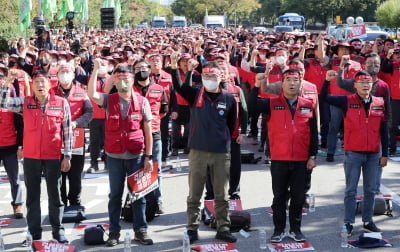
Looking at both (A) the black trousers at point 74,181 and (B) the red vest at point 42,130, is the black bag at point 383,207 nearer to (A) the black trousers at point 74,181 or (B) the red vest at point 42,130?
(A) the black trousers at point 74,181

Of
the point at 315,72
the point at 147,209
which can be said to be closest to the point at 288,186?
the point at 147,209

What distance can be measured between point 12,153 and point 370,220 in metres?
4.54

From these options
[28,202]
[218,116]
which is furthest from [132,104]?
[28,202]

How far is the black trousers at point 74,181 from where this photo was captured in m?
8.21

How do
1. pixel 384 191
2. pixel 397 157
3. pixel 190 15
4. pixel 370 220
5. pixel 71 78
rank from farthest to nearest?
1. pixel 190 15
2. pixel 397 157
3. pixel 384 191
4. pixel 71 78
5. pixel 370 220

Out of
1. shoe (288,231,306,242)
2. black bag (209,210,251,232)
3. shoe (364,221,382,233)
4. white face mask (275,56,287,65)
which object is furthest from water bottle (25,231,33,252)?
white face mask (275,56,287,65)

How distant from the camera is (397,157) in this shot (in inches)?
479

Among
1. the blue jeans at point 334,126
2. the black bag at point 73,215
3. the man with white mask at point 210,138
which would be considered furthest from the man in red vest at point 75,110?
the blue jeans at point 334,126

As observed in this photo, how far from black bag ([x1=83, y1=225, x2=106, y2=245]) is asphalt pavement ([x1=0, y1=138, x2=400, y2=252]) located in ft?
0.20

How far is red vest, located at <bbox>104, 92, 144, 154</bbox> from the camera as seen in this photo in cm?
717

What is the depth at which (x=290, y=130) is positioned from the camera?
717 cm

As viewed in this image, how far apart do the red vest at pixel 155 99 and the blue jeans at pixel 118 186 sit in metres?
1.45

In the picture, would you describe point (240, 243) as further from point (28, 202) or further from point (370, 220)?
point (28, 202)

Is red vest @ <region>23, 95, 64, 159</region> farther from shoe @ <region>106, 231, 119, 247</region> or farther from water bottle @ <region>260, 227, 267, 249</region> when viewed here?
water bottle @ <region>260, 227, 267, 249</region>
